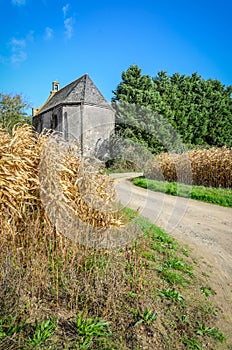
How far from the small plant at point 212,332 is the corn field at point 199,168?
9742 millimetres

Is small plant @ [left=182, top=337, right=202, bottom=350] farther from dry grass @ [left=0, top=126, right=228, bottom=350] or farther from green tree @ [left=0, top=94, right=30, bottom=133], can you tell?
green tree @ [left=0, top=94, right=30, bottom=133]

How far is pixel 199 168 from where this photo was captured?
12969mm

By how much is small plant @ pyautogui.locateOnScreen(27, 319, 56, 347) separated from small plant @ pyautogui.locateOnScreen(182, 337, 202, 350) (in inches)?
46.1

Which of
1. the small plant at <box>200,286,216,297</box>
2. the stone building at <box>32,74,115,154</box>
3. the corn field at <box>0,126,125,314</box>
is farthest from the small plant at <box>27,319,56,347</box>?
the stone building at <box>32,74,115,154</box>

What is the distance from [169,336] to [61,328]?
38.2 inches

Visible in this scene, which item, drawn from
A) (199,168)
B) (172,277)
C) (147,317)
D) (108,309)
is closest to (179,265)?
(172,277)

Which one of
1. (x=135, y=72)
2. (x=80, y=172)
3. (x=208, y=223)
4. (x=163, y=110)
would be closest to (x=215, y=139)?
A: (x=163, y=110)

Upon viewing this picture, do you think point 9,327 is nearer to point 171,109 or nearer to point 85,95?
point 85,95

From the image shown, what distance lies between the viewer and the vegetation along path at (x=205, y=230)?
362 centimetres

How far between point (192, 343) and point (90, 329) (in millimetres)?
915

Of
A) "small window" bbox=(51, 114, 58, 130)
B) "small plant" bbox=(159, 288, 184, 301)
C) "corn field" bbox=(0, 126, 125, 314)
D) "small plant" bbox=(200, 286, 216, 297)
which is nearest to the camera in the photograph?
"corn field" bbox=(0, 126, 125, 314)

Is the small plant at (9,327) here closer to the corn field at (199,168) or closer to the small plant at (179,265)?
the small plant at (179,265)

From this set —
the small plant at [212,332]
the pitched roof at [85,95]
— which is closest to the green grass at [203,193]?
the small plant at [212,332]

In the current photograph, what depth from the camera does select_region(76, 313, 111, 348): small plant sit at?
2330 mm
